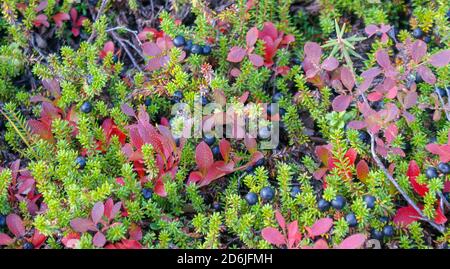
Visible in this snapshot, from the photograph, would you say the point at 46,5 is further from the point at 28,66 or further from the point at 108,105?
the point at 108,105

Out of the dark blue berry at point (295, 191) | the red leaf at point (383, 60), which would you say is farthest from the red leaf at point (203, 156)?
the red leaf at point (383, 60)

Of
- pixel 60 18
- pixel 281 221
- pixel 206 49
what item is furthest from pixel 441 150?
pixel 60 18

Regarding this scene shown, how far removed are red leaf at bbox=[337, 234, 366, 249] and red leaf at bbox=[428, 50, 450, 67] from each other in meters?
0.95

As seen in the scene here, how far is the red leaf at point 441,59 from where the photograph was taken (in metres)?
2.55

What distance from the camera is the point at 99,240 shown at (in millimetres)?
2186

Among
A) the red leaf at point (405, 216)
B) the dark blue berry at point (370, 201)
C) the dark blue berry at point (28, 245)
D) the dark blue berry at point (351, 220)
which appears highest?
the dark blue berry at point (28, 245)

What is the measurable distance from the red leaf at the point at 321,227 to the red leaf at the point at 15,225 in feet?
4.09

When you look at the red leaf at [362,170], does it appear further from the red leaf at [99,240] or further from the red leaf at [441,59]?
the red leaf at [99,240]

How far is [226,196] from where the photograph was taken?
2.48 metres

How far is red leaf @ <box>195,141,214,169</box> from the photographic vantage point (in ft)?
8.11

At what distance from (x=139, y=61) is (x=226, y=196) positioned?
1158 millimetres

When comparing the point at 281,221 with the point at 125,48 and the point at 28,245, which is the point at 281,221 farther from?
the point at 125,48

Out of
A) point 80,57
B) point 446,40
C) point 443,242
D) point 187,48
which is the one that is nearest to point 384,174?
point 443,242

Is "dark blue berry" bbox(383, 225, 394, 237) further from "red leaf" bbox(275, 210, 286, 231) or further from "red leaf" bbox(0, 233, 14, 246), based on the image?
"red leaf" bbox(0, 233, 14, 246)
